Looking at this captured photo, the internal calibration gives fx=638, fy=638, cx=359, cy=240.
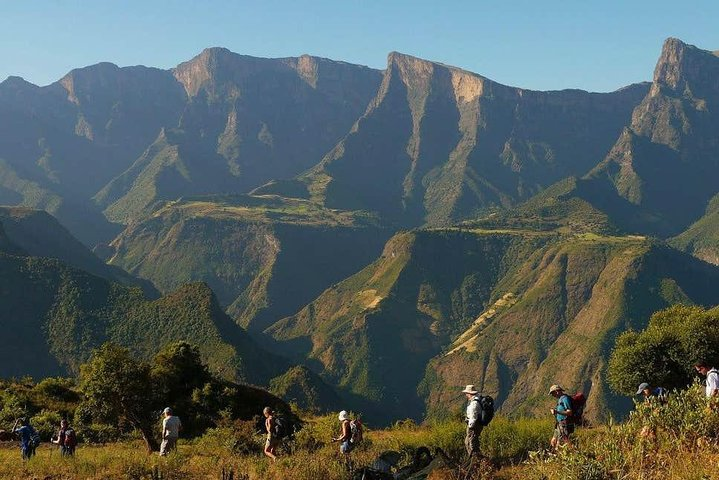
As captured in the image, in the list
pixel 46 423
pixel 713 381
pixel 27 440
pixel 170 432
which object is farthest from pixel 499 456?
pixel 46 423

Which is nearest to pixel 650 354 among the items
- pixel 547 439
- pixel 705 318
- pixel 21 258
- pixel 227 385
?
pixel 705 318

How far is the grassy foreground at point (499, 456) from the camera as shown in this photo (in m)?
13.7

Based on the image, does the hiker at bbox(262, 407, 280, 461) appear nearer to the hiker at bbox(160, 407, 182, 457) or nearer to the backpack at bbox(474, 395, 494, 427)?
the hiker at bbox(160, 407, 182, 457)

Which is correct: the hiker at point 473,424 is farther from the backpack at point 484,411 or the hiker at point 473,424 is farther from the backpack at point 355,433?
the backpack at point 355,433

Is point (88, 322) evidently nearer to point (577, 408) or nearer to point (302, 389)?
point (302, 389)

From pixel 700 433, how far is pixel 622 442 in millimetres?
2126

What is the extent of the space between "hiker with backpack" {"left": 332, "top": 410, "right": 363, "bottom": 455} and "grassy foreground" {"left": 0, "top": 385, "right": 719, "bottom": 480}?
0.46 m

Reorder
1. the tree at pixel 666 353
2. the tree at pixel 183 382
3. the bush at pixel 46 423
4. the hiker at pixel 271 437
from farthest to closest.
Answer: the tree at pixel 666 353 < the tree at pixel 183 382 < the bush at pixel 46 423 < the hiker at pixel 271 437

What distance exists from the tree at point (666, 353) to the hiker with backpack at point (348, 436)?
44.2 metres

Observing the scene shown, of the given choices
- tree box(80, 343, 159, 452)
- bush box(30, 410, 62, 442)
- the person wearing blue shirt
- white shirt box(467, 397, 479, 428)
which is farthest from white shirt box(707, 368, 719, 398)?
bush box(30, 410, 62, 442)

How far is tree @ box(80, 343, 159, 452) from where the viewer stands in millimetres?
33781

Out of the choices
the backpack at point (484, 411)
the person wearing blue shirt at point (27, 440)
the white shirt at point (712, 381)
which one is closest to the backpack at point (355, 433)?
the backpack at point (484, 411)

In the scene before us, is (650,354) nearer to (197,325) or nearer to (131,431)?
(131,431)

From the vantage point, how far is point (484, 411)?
20.8 meters
